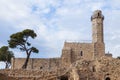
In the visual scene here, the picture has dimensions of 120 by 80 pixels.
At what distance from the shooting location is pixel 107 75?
5109 centimetres

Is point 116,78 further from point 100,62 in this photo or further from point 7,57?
point 7,57

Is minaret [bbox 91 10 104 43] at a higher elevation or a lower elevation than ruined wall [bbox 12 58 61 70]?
higher

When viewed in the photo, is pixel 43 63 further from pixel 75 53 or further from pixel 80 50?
pixel 80 50

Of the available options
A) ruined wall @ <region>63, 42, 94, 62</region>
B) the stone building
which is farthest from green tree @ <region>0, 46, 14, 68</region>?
ruined wall @ <region>63, 42, 94, 62</region>

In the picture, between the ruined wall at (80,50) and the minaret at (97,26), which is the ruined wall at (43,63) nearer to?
the ruined wall at (80,50)

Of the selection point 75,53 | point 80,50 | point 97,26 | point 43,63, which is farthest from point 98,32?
point 43,63

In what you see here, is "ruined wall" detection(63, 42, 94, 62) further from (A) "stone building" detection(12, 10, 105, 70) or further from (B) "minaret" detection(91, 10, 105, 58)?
(B) "minaret" detection(91, 10, 105, 58)

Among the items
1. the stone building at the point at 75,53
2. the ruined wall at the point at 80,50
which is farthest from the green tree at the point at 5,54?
the ruined wall at the point at 80,50

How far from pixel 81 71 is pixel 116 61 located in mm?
4948

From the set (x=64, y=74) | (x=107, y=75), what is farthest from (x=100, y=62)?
(x=64, y=74)

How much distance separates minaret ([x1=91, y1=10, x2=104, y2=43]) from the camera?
71.2 m

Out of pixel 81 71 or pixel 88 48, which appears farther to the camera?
pixel 88 48

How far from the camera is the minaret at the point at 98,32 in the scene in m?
69.7

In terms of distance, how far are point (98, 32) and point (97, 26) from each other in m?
1.16
